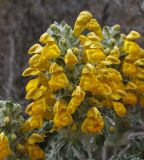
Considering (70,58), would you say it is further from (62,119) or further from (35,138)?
(35,138)

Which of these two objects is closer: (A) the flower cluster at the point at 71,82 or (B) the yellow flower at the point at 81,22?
(A) the flower cluster at the point at 71,82

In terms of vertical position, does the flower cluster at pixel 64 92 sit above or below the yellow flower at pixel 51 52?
below

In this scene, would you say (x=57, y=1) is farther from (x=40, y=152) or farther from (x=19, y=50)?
(x=40, y=152)

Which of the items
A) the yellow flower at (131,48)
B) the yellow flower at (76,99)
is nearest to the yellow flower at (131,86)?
the yellow flower at (131,48)

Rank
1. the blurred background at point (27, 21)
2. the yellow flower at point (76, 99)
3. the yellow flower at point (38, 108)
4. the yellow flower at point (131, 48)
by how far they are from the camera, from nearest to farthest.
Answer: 1. the yellow flower at point (76, 99)
2. the yellow flower at point (38, 108)
3. the yellow flower at point (131, 48)
4. the blurred background at point (27, 21)

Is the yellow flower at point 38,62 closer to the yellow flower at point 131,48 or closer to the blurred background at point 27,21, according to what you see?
the yellow flower at point 131,48

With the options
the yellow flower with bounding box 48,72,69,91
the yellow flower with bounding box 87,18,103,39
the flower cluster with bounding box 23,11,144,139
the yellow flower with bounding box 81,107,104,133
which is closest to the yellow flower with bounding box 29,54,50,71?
the flower cluster with bounding box 23,11,144,139

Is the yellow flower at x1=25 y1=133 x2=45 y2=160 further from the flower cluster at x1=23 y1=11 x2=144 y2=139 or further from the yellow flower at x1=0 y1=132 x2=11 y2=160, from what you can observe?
the yellow flower at x1=0 y1=132 x2=11 y2=160
